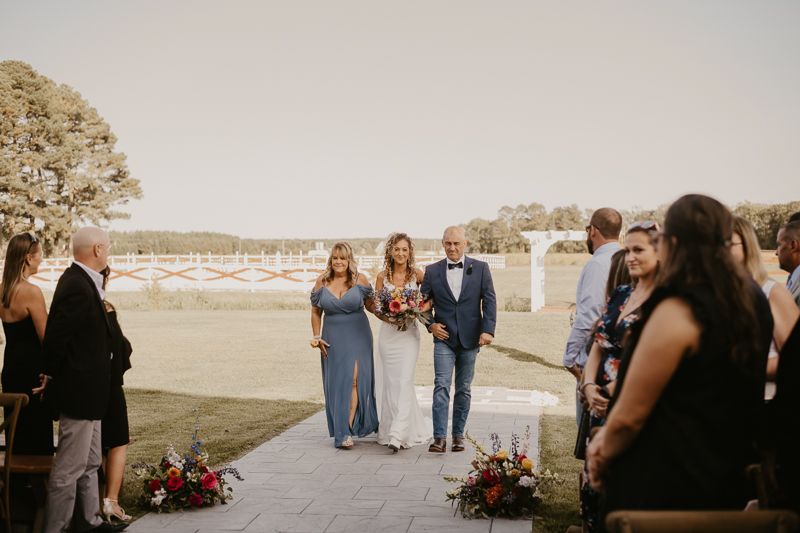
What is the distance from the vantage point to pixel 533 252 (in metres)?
22.8

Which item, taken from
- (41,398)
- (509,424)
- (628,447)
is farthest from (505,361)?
(628,447)

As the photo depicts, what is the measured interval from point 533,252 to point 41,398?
1962 cm

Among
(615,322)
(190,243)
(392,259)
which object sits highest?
(190,243)

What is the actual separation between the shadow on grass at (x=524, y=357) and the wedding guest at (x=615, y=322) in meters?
9.64

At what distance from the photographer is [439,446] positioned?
272 inches

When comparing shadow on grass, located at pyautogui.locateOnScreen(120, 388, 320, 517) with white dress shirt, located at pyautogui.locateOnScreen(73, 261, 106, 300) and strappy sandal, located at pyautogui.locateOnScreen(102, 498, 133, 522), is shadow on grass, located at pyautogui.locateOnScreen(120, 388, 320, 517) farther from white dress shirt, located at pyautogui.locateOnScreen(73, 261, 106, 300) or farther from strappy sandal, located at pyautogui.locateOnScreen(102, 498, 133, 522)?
white dress shirt, located at pyautogui.locateOnScreen(73, 261, 106, 300)

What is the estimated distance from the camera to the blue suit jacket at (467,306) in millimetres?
6852

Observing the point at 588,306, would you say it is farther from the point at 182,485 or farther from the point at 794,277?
the point at 182,485

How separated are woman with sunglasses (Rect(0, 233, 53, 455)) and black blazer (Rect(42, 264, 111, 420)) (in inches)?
16.4

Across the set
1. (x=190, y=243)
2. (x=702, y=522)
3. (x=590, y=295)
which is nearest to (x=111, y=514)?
(x=590, y=295)

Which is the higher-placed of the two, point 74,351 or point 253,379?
point 74,351

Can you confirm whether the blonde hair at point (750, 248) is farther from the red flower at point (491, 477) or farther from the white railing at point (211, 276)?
the white railing at point (211, 276)

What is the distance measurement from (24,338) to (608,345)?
3.78 metres

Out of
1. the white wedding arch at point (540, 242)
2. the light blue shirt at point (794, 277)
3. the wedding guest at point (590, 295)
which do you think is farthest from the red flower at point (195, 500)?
the white wedding arch at point (540, 242)
